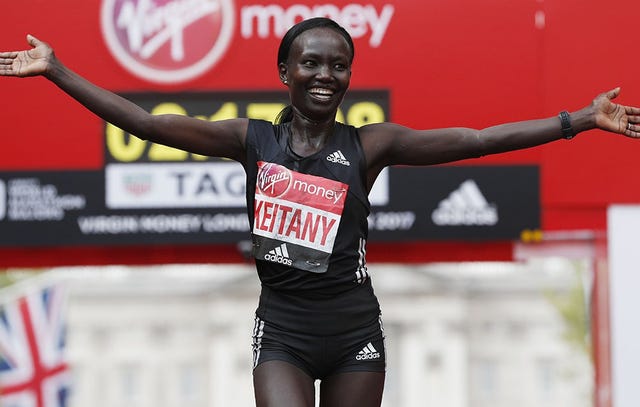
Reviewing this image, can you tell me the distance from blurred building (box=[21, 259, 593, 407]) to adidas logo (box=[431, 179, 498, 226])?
27.0 m

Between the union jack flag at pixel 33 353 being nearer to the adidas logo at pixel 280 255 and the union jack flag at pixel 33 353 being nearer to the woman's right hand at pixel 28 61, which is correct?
the woman's right hand at pixel 28 61

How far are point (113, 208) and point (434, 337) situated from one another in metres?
30.1

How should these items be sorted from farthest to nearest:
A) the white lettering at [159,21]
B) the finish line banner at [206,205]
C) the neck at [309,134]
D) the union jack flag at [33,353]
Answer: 1. the union jack flag at [33,353]
2. the white lettering at [159,21]
3. the finish line banner at [206,205]
4. the neck at [309,134]

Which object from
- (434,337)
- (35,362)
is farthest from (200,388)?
(35,362)

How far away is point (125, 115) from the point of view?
173 inches

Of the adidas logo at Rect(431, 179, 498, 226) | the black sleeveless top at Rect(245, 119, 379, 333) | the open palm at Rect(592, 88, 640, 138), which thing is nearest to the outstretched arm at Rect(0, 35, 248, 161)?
the black sleeveless top at Rect(245, 119, 379, 333)

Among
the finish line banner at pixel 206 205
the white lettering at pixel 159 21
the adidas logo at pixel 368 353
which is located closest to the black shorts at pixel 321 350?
the adidas logo at pixel 368 353

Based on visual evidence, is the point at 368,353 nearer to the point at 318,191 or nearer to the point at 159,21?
the point at 318,191

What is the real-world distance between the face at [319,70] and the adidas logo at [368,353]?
2.72 feet

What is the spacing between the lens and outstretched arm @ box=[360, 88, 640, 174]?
4.46 meters

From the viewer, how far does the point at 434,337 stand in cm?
3784

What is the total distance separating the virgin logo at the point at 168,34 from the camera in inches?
336

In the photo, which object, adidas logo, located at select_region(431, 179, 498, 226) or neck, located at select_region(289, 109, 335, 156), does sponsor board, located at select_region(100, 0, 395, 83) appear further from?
neck, located at select_region(289, 109, 335, 156)

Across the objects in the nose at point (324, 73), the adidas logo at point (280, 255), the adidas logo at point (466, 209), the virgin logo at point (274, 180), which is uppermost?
the adidas logo at point (466, 209)
